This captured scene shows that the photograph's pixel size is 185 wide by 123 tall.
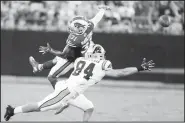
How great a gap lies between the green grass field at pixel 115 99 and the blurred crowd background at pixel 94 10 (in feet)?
4.67

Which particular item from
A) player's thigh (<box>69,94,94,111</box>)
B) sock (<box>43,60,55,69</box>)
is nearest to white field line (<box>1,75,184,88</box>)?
sock (<box>43,60,55,69</box>)

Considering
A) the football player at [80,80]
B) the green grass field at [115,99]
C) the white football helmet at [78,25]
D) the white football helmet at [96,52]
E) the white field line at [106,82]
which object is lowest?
the green grass field at [115,99]

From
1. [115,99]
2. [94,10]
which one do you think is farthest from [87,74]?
[94,10]

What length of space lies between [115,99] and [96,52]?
5196 mm

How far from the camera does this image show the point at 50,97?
7531mm

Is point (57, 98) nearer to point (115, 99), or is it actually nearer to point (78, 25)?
point (78, 25)

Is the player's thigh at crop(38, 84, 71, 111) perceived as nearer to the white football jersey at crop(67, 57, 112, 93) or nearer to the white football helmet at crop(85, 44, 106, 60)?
the white football jersey at crop(67, 57, 112, 93)

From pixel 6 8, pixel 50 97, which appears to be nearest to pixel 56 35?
pixel 6 8

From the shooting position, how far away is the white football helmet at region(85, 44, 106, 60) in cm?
751

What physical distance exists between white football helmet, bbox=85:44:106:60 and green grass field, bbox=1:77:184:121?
8.61ft

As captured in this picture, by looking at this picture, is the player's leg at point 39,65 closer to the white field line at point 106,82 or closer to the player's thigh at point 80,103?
the player's thigh at point 80,103

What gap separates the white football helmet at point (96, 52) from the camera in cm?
751

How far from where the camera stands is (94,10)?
1430 centimetres

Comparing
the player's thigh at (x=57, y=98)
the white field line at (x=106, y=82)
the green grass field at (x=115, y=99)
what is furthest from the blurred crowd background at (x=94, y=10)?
the player's thigh at (x=57, y=98)
